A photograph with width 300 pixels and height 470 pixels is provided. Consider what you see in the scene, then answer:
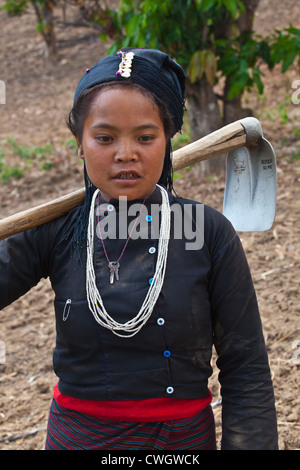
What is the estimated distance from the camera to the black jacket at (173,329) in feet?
4.67

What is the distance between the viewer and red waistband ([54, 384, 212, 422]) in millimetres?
1432

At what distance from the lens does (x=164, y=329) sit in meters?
1.42

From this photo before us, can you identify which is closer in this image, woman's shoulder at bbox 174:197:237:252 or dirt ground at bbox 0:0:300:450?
woman's shoulder at bbox 174:197:237:252

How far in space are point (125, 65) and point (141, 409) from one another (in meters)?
0.90

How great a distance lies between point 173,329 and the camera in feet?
4.66

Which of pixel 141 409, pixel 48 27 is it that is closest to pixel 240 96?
pixel 141 409

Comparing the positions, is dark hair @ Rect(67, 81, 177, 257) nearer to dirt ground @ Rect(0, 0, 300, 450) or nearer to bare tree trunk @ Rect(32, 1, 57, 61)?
dirt ground @ Rect(0, 0, 300, 450)

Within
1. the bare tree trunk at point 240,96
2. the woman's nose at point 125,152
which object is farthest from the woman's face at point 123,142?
the bare tree trunk at point 240,96

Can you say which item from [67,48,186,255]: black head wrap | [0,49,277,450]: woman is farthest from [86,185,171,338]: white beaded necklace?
[67,48,186,255]: black head wrap

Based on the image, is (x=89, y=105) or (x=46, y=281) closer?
(x=89, y=105)

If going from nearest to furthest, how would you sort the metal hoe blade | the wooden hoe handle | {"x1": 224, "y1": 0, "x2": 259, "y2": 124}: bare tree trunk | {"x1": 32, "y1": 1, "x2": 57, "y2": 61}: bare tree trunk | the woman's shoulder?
the woman's shoulder, the wooden hoe handle, the metal hoe blade, {"x1": 224, "y1": 0, "x2": 259, "y2": 124}: bare tree trunk, {"x1": 32, "y1": 1, "x2": 57, "y2": 61}: bare tree trunk

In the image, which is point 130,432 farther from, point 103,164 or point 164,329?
point 103,164

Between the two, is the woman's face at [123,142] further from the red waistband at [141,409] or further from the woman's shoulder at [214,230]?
the red waistband at [141,409]

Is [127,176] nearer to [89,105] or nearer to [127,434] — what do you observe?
[89,105]
